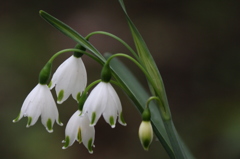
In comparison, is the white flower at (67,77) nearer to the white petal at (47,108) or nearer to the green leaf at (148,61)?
the white petal at (47,108)

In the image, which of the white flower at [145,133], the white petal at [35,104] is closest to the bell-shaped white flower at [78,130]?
the white petal at [35,104]

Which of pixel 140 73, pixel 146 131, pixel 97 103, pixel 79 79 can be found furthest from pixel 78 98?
pixel 140 73

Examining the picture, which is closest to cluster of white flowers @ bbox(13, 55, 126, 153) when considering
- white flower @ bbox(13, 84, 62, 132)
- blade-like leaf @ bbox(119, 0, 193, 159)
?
white flower @ bbox(13, 84, 62, 132)

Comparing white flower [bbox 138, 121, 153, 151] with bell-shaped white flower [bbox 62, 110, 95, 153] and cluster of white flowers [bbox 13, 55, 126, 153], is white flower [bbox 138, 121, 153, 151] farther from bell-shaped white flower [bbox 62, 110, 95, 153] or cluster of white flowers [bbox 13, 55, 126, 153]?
bell-shaped white flower [bbox 62, 110, 95, 153]

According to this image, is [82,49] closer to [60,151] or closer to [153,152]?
[153,152]

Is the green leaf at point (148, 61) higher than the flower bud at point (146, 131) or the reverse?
higher

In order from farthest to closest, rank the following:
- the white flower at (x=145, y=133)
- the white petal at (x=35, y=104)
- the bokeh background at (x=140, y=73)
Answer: the bokeh background at (x=140, y=73), the white petal at (x=35, y=104), the white flower at (x=145, y=133)

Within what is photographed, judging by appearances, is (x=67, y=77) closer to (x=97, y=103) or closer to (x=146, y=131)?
(x=97, y=103)
